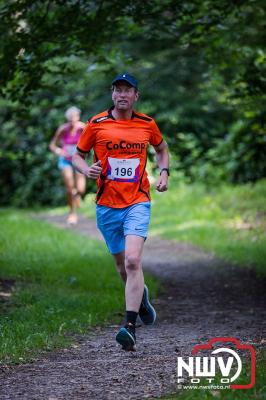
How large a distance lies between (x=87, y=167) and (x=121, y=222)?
558 millimetres

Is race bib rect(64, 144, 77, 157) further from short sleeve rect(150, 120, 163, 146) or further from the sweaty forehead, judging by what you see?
the sweaty forehead

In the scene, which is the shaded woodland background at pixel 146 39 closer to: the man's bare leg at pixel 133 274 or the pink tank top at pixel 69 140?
the pink tank top at pixel 69 140

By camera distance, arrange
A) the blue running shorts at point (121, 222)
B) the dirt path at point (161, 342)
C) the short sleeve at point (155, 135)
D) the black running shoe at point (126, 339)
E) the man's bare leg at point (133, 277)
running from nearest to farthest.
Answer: the dirt path at point (161, 342)
the black running shoe at point (126, 339)
the man's bare leg at point (133, 277)
the blue running shorts at point (121, 222)
the short sleeve at point (155, 135)

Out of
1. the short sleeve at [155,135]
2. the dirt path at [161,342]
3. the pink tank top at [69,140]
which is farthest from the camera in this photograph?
the pink tank top at [69,140]

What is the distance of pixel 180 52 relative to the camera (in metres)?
21.8

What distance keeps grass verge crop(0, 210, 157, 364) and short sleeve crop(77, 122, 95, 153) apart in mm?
1646

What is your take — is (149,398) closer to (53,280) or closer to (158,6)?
(53,280)

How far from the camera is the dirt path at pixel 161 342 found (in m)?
5.18

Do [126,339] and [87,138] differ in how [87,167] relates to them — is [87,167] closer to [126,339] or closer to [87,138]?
[87,138]

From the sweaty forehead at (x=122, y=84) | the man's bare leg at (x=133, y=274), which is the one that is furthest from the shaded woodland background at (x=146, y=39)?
the man's bare leg at (x=133, y=274)

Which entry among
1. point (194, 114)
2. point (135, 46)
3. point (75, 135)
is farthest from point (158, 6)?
point (194, 114)

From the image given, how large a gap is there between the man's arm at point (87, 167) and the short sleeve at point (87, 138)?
0.31 ft

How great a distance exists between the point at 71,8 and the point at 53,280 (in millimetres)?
3280

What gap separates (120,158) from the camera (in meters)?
6.59
